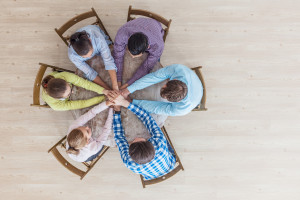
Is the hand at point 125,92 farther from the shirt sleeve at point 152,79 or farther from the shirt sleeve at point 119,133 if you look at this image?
the shirt sleeve at point 119,133

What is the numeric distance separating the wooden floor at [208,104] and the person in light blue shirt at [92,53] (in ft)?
2.53

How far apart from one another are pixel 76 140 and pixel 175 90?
0.85 m

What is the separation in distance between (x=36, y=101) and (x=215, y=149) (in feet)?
6.40

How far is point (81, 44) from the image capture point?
1.63 metres

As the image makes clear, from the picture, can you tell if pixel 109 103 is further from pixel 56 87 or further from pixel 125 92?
pixel 56 87

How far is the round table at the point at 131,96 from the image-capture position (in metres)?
1.89

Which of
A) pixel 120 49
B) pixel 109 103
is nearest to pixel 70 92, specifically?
pixel 109 103

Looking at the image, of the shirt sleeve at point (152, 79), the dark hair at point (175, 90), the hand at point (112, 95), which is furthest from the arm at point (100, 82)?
the dark hair at point (175, 90)

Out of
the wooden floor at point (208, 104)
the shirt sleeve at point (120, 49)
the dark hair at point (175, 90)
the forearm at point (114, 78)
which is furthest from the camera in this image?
the wooden floor at point (208, 104)

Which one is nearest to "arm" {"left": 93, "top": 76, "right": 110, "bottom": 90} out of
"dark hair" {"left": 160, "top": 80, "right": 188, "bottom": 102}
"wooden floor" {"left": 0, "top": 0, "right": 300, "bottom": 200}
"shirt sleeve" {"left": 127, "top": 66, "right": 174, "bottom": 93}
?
"shirt sleeve" {"left": 127, "top": 66, "right": 174, "bottom": 93}

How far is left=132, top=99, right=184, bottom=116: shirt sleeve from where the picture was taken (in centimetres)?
175

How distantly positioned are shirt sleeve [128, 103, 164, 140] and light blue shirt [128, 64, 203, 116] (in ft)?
0.15

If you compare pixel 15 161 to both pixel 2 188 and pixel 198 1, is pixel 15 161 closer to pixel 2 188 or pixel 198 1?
pixel 2 188

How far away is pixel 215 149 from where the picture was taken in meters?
2.51
